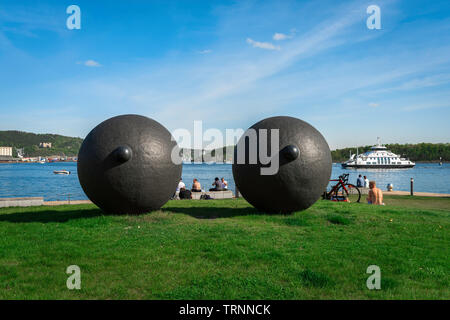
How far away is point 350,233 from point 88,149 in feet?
23.8

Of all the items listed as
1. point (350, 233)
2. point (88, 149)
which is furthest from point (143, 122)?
point (350, 233)

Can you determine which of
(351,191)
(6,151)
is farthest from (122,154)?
(6,151)

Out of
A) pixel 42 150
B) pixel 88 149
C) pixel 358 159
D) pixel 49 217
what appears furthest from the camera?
pixel 42 150

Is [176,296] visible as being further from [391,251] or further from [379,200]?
[379,200]

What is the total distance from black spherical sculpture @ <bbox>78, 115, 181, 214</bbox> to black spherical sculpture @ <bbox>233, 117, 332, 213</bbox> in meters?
2.30

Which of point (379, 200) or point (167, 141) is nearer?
point (167, 141)

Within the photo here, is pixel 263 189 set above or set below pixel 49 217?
above

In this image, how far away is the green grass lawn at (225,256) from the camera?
490 cm

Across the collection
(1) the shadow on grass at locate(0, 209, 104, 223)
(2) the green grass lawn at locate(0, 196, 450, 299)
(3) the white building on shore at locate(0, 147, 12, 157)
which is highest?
(3) the white building on shore at locate(0, 147, 12, 157)

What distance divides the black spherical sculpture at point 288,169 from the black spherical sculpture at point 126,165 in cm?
230

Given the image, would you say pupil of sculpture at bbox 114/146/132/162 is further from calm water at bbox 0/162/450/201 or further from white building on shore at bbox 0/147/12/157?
white building on shore at bbox 0/147/12/157

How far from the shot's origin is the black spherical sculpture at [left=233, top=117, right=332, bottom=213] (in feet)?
31.8

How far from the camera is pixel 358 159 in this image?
9806 cm

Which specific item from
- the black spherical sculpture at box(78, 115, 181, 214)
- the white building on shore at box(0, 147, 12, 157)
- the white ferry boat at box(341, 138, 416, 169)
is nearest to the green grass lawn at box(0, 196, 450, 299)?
the black spherical sculpture at box(78, 115, 181, 214)
